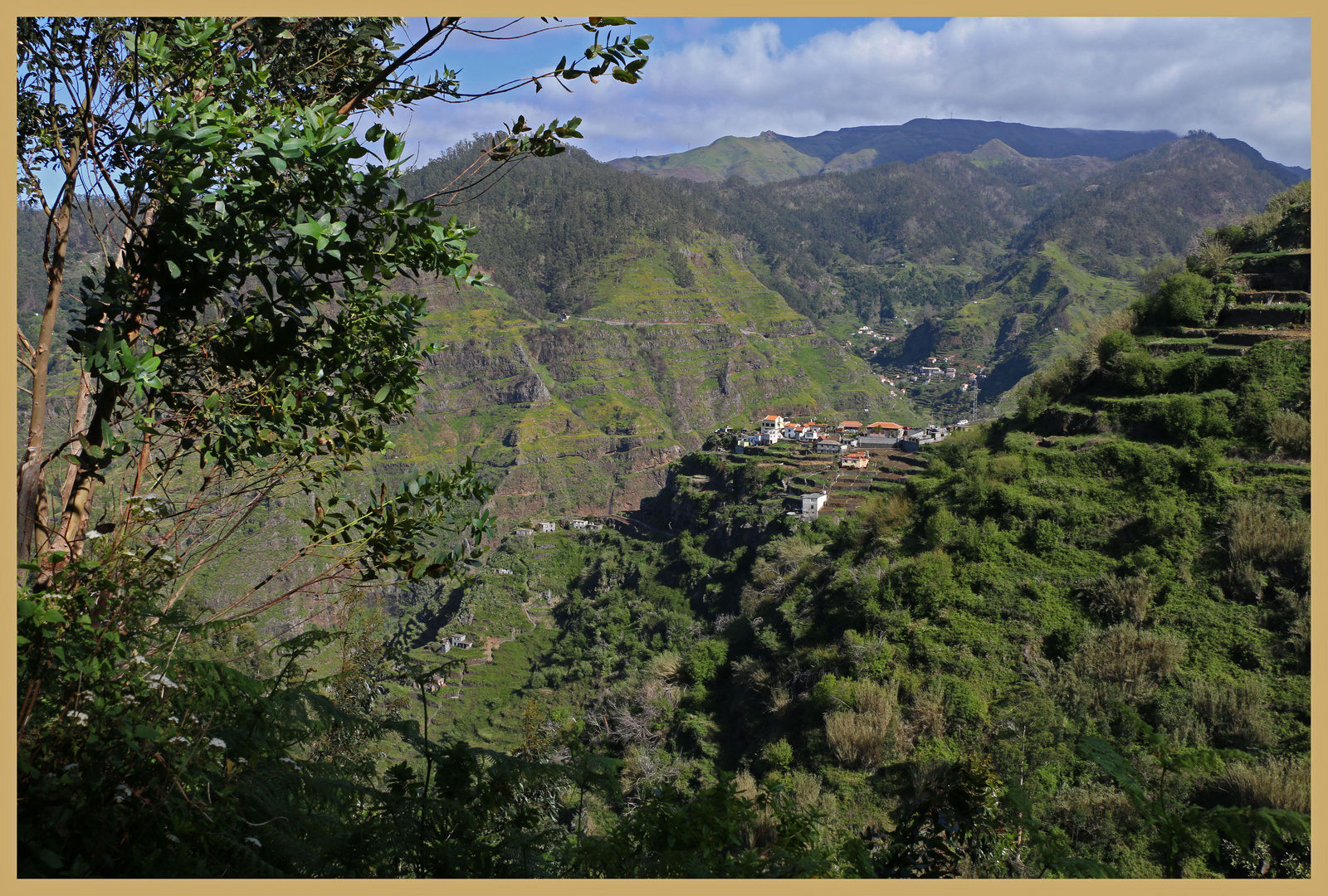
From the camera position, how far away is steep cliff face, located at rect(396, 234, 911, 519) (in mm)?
80312

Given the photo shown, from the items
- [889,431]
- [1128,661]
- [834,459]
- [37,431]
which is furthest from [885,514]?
[889,431]

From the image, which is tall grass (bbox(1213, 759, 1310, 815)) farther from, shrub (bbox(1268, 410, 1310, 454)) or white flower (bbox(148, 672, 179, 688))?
white flower (bbox(148, 672, 179, 688))

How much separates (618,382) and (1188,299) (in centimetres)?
7981

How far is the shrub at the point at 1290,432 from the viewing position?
12.9m

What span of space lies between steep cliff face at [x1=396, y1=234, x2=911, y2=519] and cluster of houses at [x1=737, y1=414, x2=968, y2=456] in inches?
1030

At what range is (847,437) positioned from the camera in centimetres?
4750

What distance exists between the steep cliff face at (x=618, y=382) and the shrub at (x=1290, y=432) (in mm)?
63283

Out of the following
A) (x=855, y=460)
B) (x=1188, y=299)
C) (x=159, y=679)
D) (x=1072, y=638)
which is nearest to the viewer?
(x=159, y=679)

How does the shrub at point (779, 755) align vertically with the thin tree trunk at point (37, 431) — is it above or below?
below

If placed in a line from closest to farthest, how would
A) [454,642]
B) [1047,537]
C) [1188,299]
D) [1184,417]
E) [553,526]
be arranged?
[1047,537], [1184,417], [1188,299], [454,642], [553,526]

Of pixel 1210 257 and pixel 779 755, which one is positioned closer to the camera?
pixel 779 755

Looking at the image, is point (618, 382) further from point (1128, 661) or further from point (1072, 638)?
point (1128, 661)

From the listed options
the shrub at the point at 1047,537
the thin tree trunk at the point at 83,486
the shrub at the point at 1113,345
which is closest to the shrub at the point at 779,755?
the shrub at the point at 1047,537

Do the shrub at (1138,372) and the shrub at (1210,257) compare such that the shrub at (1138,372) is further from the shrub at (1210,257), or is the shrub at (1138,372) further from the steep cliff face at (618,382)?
the steep cliff face at (618,382)
